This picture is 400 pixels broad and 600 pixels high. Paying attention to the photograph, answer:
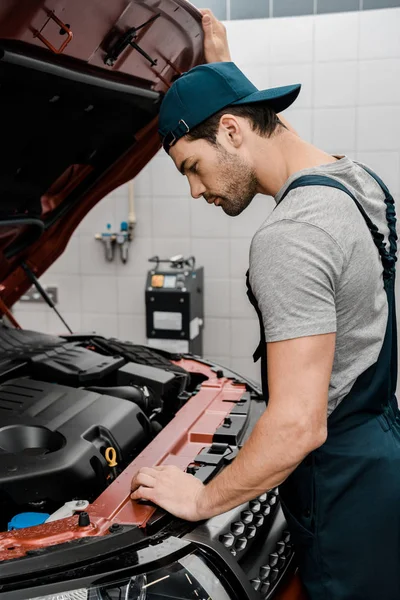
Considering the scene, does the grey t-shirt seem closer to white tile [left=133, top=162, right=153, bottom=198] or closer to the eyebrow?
the eyebrow

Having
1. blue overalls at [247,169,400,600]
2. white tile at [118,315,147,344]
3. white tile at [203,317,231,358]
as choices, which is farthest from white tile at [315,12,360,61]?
blue overalls at [247,169,400,600]

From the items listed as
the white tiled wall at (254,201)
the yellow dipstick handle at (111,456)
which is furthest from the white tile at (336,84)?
the yellow dipstick handle at (111,456)

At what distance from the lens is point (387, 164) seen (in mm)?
4254

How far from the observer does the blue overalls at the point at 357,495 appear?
1303 millimetres

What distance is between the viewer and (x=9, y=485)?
136cm

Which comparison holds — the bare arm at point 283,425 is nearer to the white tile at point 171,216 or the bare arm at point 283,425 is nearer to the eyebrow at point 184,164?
the eyebrow at point 184,164

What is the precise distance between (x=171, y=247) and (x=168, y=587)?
366cm

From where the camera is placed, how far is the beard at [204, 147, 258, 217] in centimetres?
129

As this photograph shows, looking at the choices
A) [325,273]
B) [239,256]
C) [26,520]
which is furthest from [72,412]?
[239,256]

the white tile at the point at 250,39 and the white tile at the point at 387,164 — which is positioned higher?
the white tile at the point at 250,39

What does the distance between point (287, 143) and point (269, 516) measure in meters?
0.87

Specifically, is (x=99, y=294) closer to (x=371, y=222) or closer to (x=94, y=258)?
(x=94, y=258)

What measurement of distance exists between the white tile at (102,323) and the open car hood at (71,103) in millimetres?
2437

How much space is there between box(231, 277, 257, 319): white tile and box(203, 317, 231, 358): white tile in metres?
0.11
